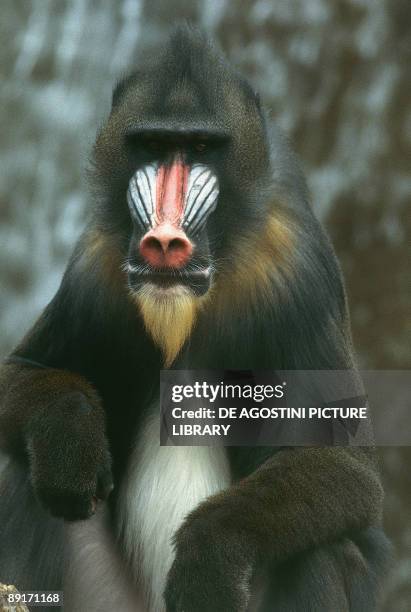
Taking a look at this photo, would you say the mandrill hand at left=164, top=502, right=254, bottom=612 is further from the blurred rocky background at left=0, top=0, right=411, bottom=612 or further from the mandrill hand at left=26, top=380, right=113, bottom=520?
the blurred rocky background at left=0, top=0, right=411, bottom=612

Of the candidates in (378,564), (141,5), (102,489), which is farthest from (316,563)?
(141,5)

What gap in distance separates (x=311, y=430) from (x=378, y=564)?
0.44 meters

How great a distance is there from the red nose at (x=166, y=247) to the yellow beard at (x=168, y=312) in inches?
3.0

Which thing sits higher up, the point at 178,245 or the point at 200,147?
the point at 200,147

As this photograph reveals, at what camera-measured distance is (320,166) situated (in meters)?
6.38

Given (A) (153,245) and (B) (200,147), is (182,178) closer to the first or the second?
(B) (200,147)

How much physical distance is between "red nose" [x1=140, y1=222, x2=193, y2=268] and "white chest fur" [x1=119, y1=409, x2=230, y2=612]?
25.9 inches

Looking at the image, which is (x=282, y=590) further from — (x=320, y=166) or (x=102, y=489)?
(x=320, y=166)

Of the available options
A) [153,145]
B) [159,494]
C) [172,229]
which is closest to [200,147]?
[153,145]

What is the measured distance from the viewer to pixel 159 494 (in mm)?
3508

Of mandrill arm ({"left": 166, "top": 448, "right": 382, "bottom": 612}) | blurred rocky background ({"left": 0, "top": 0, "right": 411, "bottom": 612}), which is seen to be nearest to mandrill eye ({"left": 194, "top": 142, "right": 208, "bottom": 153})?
mandrill arm ({"left": 166, "top": 448, "right": 382, "bottom": 612})

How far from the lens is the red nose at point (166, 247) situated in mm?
2949

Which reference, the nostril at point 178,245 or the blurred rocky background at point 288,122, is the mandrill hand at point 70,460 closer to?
the nostril at point 178,245

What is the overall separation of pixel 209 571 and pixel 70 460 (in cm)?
45
